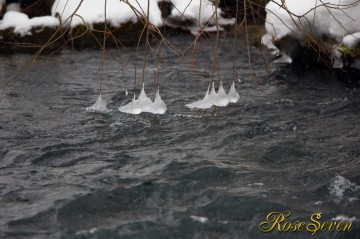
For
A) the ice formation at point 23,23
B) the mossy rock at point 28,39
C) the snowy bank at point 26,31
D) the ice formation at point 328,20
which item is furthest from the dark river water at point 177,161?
the ice formation at point 23,23

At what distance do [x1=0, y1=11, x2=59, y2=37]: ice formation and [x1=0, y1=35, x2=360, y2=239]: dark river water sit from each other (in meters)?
2.39

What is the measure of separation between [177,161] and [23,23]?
643 centimetres

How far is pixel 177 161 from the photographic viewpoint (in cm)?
531

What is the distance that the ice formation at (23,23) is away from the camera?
10.5m

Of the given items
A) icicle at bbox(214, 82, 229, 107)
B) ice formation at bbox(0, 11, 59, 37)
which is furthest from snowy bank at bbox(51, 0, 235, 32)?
icicle at bbox(214, 82, 229, 107)

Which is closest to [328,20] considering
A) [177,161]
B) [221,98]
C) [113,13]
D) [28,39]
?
[113,13]

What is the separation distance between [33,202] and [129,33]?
6.76 metres

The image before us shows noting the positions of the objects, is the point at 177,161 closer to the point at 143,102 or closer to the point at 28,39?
the point at 143,102

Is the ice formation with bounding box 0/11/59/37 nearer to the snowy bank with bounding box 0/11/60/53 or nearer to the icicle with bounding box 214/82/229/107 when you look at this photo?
the snowy bank with bounding box 0/11/60/53

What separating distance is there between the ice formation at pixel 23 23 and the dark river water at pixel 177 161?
239 centimetres

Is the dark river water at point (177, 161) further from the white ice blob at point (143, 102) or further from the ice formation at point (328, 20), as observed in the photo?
the ice formation at point (328, 20)

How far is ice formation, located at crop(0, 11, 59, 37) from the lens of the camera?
34.4 ft

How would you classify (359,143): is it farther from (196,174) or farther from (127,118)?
(127,118)

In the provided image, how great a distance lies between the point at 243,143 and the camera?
229 inches
